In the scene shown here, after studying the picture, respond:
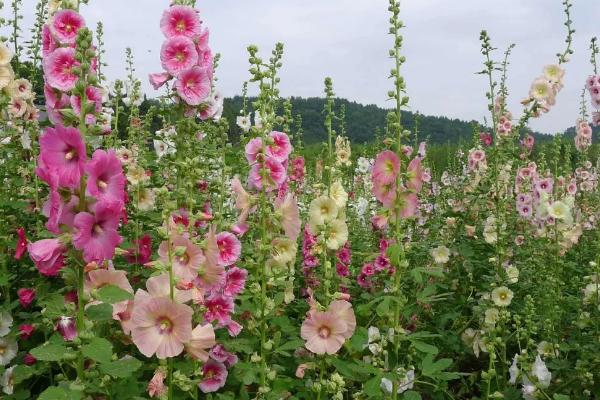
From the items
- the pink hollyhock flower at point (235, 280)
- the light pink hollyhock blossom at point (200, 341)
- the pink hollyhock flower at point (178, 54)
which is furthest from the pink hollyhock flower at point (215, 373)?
the pink hollyhock flower at point (178, 54)

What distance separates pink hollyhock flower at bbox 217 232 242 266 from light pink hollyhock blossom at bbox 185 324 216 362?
0.49 metres

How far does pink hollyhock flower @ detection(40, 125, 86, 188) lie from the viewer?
176 centimetres

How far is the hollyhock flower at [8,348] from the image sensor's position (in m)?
3.09

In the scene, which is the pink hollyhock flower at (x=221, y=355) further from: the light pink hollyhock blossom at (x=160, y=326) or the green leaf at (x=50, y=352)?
the green leaf at (x=50, y=352)

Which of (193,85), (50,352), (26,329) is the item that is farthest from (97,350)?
(26,329)

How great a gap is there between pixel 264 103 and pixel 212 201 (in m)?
1.06

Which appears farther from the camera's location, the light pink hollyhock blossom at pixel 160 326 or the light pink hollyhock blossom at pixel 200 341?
the light pink hollyhock blossom at pixel 200 341

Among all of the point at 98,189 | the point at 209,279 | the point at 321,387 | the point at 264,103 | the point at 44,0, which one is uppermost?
the point at 44,0

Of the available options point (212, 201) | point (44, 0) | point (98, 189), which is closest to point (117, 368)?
point (98, 189)

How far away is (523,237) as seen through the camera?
197 inches

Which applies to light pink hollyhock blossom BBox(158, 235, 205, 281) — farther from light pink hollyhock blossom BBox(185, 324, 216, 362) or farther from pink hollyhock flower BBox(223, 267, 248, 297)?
pink hollyhock flower BBox(223, 267, 248, 297)

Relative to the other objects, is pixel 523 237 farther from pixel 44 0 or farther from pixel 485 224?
pixel 44 0

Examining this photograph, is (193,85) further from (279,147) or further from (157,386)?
(157,386)

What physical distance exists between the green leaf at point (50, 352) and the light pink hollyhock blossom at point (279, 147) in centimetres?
135
